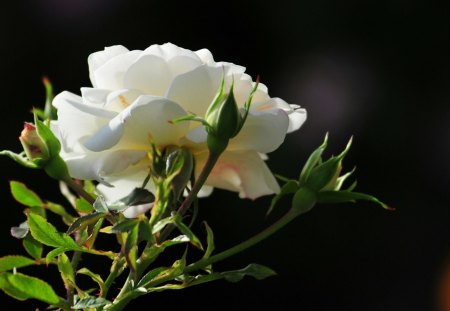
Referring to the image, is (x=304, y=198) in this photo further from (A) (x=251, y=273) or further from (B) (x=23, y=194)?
(B) (x=23, y=194)

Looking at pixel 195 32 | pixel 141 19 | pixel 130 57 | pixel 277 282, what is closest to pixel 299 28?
pixel 195 32

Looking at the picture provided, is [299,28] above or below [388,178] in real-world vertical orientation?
above

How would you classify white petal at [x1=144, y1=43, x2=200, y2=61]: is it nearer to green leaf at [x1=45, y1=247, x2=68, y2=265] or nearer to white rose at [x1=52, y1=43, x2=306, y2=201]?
white rose at [x1=52, y1=43, x2=306, y2=201]

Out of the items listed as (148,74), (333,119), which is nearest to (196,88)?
(148,74)

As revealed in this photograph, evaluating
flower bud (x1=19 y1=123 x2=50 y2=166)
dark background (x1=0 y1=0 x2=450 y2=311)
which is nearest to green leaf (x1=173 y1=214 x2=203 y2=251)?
flower bud (x1=19 y1=123 x2=50 y2=166)

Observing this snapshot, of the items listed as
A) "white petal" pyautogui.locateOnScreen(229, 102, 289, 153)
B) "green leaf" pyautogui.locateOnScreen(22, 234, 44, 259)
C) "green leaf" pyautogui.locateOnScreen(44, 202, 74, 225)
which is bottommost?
"green leaf" pyautogui.locateOnScreen(22, 234, 44, 259)

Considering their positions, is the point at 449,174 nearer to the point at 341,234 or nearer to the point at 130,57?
the point at 341,234

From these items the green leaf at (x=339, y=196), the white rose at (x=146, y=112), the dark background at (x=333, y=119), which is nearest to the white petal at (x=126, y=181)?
the white rose at (x=146, y=112)

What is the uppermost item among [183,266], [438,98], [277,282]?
[183,266]
